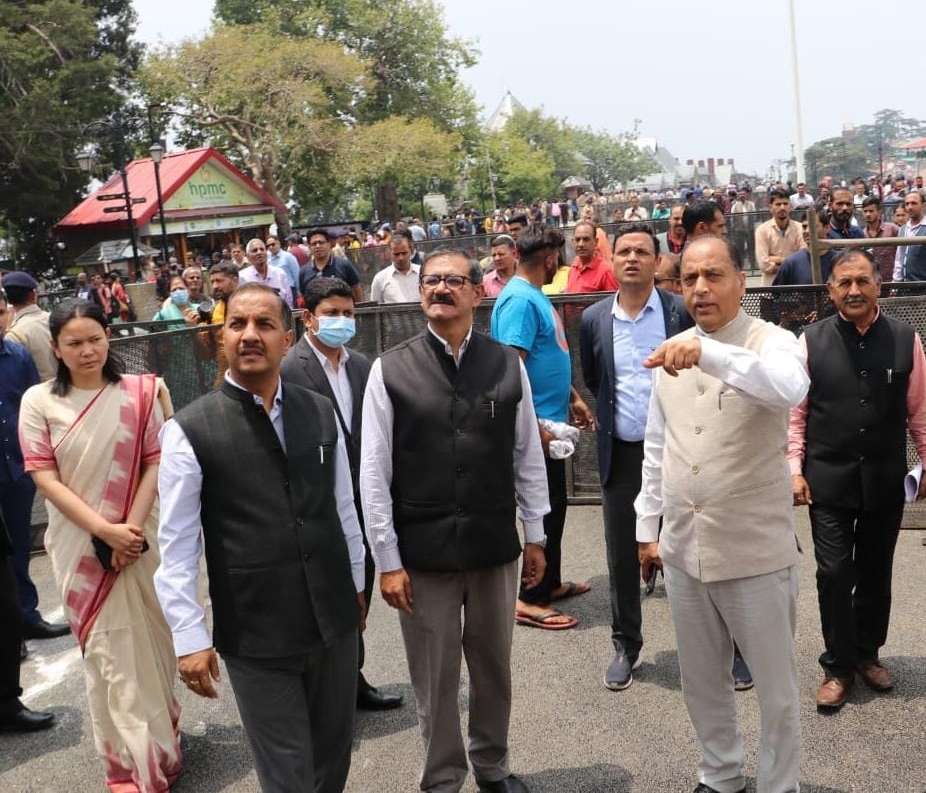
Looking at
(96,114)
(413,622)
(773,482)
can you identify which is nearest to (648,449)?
(773,482)

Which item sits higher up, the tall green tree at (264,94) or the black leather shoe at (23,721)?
the tall green tree at (264,94)

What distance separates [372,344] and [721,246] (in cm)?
579

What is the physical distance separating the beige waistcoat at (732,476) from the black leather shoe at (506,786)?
1.12 metres

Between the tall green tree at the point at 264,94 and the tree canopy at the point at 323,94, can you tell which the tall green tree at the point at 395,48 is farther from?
the tall green tree at the point at 264,94

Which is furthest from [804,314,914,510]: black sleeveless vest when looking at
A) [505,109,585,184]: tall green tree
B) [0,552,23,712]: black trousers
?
[505,109,585,184]: tall green tree

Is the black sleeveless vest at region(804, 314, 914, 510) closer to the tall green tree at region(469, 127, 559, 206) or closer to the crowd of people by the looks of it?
the crowd of people

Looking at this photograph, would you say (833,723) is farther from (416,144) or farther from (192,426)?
(416,144)

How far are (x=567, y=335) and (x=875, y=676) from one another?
3847 mm

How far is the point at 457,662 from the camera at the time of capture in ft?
12.8

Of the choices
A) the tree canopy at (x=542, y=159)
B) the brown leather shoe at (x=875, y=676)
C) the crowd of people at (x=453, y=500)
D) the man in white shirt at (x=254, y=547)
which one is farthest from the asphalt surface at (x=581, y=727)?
the tree canopy at (x=542, y=159)

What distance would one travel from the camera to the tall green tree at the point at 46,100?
41.3 meters

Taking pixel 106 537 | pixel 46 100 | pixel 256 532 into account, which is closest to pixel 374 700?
pixel 106 537

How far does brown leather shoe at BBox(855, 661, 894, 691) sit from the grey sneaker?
104 centimetres

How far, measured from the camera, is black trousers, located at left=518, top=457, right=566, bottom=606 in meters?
5.82
